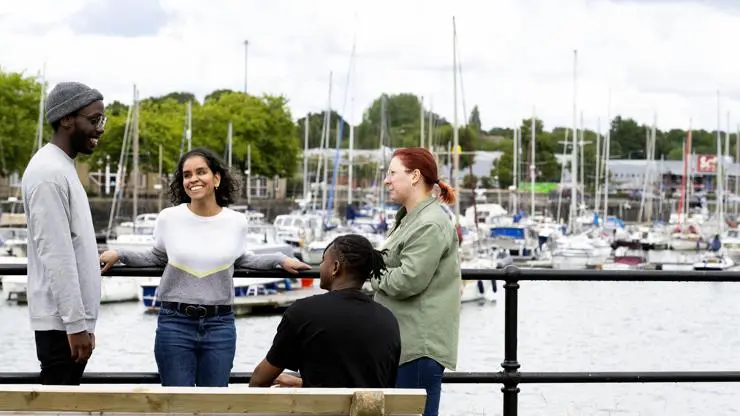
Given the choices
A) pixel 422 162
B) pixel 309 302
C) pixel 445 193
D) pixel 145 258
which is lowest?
pixel 309 302

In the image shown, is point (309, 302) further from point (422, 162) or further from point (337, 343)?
point (422, 162)

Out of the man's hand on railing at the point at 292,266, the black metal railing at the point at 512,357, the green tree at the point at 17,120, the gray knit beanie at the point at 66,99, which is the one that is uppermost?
the green tree at the point at 17,120

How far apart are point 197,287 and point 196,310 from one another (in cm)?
10

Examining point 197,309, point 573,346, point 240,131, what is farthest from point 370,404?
point 240,131

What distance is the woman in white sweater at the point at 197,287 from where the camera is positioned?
5664 mm

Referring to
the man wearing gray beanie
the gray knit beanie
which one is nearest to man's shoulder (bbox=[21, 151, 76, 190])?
the man wearing gray beanie

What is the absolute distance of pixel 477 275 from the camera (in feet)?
20.3

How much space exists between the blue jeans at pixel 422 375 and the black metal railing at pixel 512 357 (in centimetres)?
46

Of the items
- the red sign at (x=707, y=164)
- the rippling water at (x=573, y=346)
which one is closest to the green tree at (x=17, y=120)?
the rippling water at (x=573, y=346)

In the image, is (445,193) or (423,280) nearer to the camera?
(423,280)

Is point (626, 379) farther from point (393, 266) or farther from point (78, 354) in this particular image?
point (78, 354)

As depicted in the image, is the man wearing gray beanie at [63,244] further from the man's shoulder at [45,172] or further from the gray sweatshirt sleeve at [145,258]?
the gray sweatshirt sleeve at [145,258]

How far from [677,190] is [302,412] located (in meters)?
143

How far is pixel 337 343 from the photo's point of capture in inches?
188
